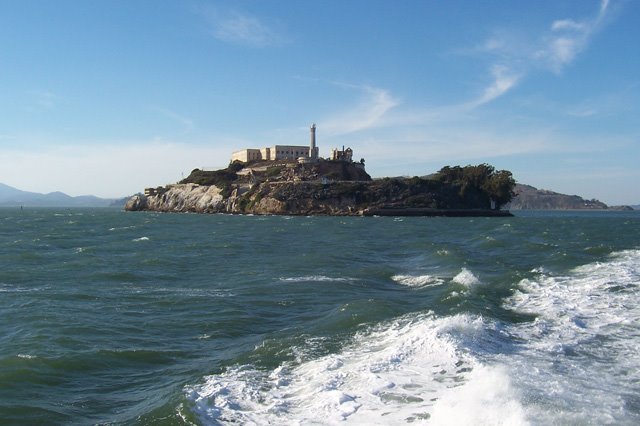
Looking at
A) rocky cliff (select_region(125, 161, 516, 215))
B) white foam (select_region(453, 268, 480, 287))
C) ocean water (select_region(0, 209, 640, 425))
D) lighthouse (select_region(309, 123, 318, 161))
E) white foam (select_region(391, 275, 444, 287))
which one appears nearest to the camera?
ocean water (select_region(0, 209, 640, 425))

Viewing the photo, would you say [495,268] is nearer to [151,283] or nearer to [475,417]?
[151,283]

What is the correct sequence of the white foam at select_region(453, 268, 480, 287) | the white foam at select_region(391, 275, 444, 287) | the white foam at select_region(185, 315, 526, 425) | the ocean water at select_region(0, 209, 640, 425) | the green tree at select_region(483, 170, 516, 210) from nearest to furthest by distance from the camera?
the white foam at select_region(185, 315, 526, 425) → the ocean water at select_region(0, 209, 640, 425) → the white foam at select_region(453, 268, 480, 287) → the white foam at select_region(391, 275, 444, 287) → the green tree at select_region(483, 170, 516, 210)

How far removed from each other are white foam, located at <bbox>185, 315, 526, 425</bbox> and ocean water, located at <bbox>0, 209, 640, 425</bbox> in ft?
0.14

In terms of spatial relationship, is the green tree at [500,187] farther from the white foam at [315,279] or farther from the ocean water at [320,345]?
the white foam at [315,279]

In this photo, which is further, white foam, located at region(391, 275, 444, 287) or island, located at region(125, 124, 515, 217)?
island, located at region(125, 124, 515, 217)

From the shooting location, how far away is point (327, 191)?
396 ft

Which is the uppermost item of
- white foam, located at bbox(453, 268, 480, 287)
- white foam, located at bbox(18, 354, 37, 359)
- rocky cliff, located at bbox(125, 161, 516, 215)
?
rocky cliff, located at bbox(125, 161, 516, 215)

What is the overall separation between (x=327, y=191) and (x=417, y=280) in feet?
311

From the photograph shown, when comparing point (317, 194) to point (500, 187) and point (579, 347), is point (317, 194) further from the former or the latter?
point (579, 347)

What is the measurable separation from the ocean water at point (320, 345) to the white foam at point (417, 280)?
92mm

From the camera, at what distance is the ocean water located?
33.9 feet

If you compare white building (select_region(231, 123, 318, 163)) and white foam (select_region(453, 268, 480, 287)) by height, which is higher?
white building (select_region(231, 123, 318, 163))

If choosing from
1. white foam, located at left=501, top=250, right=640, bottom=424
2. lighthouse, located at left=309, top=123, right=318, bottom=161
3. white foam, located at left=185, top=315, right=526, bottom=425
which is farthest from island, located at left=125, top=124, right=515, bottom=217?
white foam, located at left=185, top=315, right=526, bottom=425

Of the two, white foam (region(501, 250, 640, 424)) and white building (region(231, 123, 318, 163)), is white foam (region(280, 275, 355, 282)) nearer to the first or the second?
white foam (region(501, 250, 640, 424))
